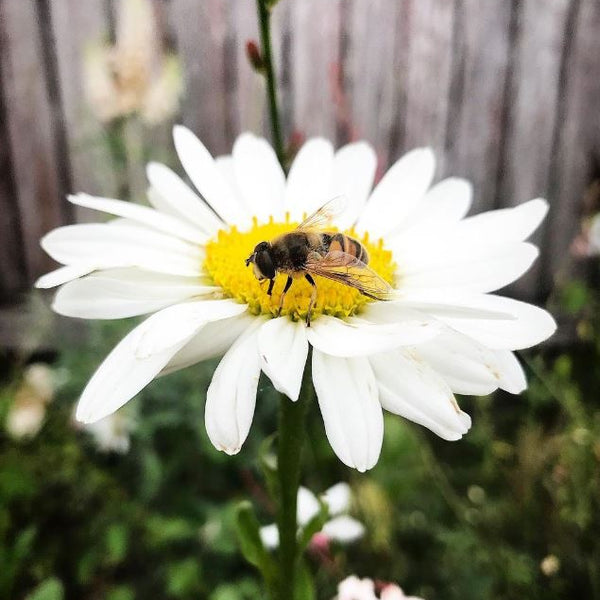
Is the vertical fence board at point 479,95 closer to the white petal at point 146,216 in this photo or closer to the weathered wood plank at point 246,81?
the weathered wood plank at point 246,81

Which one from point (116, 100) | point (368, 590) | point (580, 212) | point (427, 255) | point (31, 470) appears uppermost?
point (116, 100)

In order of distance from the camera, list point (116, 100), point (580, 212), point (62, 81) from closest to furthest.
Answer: point (116, 100), point (62, 81), point (580, 212)

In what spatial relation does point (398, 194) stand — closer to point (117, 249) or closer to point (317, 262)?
point (317, 262)

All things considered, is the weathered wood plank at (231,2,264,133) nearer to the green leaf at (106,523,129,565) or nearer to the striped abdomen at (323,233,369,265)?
the green leaf at (106,523,129,565)

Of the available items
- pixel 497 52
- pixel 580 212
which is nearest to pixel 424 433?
pixel 580 212

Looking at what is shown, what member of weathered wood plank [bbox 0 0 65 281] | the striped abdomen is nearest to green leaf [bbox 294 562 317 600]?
the striped abdomen

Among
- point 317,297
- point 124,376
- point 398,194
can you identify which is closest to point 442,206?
point 398,194

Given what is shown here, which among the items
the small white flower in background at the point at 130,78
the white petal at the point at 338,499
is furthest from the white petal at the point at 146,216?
the small white flower in background at the point at 130,78

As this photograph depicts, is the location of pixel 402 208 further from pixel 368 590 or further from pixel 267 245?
pixel 368 590
